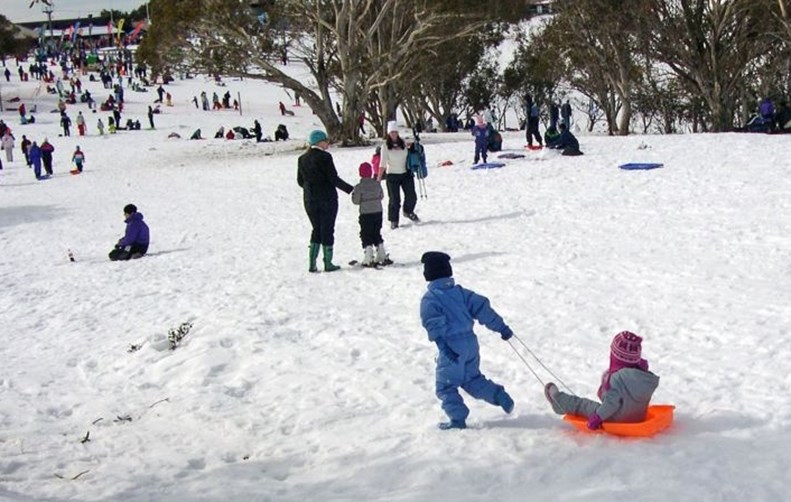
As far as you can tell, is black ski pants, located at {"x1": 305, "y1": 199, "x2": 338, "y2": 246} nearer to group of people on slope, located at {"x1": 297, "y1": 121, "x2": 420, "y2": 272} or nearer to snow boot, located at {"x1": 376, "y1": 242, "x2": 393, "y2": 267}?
group of people on slope, located at {"x1": 297, "y1": 121, "x2": 420, "y2": 272}

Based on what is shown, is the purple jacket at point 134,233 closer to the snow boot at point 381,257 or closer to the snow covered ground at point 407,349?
the snow covered ground at point 407,349

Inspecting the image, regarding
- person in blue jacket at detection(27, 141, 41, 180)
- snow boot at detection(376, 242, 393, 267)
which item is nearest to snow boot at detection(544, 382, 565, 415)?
snow boot at detection(376, 242, 393, 267)

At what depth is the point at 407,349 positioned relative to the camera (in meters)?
7.13

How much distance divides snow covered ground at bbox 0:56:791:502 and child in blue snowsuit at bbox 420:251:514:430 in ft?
0.92

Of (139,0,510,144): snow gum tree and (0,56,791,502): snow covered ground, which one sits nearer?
(0,56,791,502): snow covered ground

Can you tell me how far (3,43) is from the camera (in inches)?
2635

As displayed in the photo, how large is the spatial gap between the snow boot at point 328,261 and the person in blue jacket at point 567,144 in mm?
10190

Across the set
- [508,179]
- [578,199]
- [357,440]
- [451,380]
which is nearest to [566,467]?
[451,380]

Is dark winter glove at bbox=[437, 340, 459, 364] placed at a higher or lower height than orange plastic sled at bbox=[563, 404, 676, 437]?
higher

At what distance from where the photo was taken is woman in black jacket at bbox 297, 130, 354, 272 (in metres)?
9.71

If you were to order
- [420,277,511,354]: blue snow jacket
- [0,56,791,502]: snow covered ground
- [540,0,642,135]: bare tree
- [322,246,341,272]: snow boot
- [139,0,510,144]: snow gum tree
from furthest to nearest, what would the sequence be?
[540,0,642,135]: bare tree → [139,0,510,144]: snow gum tree → [322,246,341,272]: snow boot → [420,277,511,354]: blue snow jacket → [0,56,791,502]: snow covered ground

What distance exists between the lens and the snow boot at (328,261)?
10352 millimetres

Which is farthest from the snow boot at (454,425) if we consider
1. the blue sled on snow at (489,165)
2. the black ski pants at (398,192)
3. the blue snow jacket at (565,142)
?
the blue snow jacket at (565,142)

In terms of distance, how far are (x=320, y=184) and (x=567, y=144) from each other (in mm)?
10980
